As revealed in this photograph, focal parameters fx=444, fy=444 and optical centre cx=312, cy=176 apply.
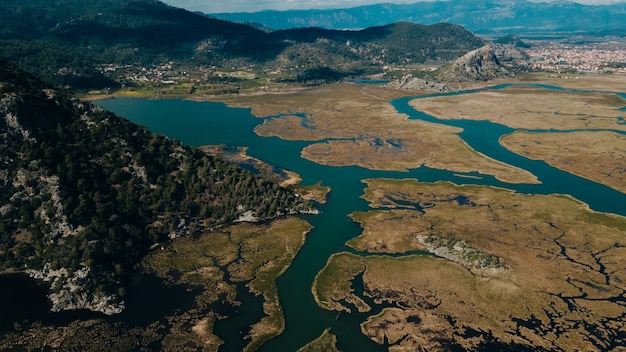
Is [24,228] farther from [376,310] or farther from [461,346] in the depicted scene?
[461,346]

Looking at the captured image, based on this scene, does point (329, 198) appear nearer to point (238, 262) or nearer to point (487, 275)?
point (238, 262)

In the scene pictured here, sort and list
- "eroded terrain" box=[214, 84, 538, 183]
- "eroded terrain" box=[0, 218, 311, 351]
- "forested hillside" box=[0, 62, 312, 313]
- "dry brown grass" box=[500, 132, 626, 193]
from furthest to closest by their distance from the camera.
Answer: "eroded terrain" box=[214, 84, 538, 183], "dry brown grass" box=[500, 132, 626, 193], "forested hillside" box=[0, 62, 312, 313], "eroded terrain" box=[0, 218, 311, 351]

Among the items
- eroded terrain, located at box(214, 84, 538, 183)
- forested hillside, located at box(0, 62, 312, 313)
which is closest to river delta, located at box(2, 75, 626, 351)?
eroded terrain, located at box(214, 84, 538, 183)

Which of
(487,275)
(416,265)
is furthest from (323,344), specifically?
(487,275)

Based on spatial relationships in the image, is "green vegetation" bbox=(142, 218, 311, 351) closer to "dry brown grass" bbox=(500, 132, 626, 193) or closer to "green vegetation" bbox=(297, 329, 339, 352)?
"green vegetation" bbox=(297, 329, 339, 352)

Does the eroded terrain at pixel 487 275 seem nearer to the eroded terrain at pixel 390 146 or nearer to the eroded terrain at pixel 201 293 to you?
the eroded terrain at pixel 201 293

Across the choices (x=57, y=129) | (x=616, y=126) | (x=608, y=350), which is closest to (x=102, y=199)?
(x=57, y=129)

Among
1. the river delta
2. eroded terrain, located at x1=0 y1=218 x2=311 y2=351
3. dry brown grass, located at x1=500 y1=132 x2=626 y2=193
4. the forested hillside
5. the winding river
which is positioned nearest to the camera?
eroded terrain, located at x1=0 y1=218 x2=311 y2=351

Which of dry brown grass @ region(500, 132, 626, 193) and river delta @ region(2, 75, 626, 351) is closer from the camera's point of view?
river delta @ region(2, 75, 626, 351)
